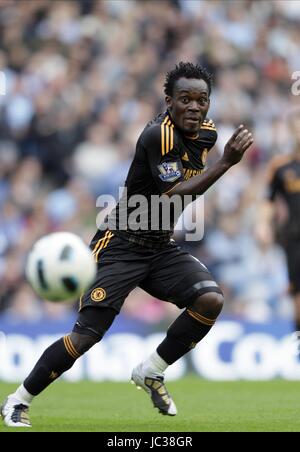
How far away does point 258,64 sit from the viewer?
1599 cm

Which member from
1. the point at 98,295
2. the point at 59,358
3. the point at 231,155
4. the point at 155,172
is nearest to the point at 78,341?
the point at 59,358

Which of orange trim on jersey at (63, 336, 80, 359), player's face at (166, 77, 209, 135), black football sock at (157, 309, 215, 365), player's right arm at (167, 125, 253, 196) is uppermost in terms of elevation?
player's face at (166, 77, 209, 135)

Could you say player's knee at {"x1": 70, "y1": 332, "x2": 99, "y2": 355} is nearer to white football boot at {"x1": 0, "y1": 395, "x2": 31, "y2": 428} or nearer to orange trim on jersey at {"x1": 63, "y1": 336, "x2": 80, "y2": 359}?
orange trim on jersey at {"x1": 63, "y1": 336, "x2": 80, "y2": 359}

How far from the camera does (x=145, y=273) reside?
7586mm

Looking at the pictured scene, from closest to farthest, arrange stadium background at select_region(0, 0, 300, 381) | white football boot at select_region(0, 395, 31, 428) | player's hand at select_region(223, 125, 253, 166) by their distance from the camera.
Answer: player's hand at select_region(223, 125, 253, 166), white football boot at select_region(0, 395, 31, 428), stadium background at select_region(0, 0, 300, 381)

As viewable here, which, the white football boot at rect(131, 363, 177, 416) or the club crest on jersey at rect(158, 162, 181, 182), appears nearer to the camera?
the club crest on jersey at rect(158, 162, 181, 182)

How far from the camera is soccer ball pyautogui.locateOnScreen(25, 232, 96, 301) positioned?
6.97m

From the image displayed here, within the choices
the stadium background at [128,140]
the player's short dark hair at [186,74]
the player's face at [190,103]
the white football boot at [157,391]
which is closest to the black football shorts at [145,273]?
the white football boot at [157,391]

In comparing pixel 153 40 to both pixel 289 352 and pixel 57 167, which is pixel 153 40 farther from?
pixel 289 352

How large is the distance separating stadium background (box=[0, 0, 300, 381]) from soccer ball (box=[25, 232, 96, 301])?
4.79 meters

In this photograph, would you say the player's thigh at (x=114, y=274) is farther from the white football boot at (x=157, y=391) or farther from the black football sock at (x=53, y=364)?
the white football boot at (x=157, y=391)

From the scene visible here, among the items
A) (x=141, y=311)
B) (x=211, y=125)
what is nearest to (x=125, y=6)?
(x=141, y=311)

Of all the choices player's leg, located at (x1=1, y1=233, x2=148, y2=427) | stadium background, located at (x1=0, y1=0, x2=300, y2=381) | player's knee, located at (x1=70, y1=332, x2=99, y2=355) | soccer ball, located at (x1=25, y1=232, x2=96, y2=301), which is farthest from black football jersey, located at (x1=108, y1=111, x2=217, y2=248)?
stadium background, located at (x1=0, y1=0, x2=300, y2=381)
